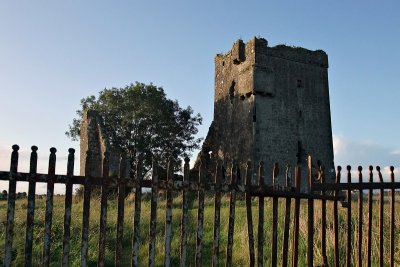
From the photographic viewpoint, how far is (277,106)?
2656 centimetres

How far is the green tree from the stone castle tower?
213 inches

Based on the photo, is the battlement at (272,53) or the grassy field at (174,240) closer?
the grassy field at (174,240)

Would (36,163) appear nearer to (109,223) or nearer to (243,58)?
(109,223)

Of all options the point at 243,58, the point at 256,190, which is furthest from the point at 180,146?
the point at 256,190

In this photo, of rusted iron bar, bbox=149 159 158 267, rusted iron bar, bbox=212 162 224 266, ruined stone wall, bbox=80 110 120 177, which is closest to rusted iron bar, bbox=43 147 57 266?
rusted iron bar, bbox=149 159 158 267

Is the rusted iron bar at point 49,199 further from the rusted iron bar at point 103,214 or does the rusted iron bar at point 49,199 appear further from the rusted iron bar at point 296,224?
the rusted iron bar at point 296,224

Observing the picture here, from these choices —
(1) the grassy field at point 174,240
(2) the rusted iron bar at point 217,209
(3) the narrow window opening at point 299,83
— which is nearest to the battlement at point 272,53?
(3) the narrow window opening at point 299,83

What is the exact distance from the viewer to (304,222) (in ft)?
29.9

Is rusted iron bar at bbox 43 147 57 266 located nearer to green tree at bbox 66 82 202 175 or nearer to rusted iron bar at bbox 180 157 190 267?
rusted iron bar at bbox 180 157 190 267

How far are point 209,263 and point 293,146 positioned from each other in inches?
742

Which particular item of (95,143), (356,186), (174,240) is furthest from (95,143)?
(356,186)

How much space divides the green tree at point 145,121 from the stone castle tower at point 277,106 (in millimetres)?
5411

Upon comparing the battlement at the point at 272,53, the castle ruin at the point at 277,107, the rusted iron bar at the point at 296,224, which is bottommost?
the rusted iron bar at the point at 296,224

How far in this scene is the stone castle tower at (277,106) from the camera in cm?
2608
